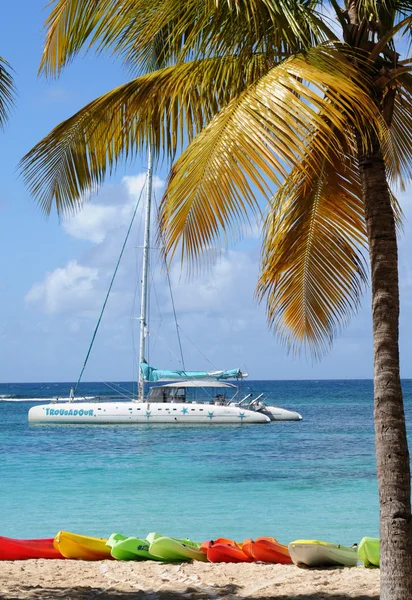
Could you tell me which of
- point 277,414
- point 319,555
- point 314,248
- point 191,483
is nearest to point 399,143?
point 314,248

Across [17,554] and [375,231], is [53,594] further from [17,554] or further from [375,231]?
[375,231]

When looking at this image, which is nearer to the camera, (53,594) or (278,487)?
(53,594)

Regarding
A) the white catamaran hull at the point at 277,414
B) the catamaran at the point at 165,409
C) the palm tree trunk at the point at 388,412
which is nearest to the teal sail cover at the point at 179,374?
the catamaran at the point at 165,409

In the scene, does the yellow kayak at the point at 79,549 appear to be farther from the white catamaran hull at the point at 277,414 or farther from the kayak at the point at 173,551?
the white catamaran hull at the point at 277,414

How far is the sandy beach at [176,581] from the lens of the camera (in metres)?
7.16

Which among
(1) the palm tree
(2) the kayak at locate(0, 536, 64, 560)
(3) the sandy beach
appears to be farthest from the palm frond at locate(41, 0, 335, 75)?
(2) the kayak at locate(0, 536, 64, 560)

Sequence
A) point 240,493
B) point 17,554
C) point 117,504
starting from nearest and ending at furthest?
1. point 17,554
2. point 117,504
3. point 240,493

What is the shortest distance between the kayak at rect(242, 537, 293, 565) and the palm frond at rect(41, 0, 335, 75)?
5.58m

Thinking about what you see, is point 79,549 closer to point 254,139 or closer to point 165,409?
point 254,139

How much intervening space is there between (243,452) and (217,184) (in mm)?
23831

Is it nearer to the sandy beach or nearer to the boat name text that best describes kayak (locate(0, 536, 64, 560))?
the sandy beach

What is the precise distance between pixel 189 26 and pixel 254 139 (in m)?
1.86

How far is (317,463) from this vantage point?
2403 cm

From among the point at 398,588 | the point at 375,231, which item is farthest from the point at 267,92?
the point at 398,588
